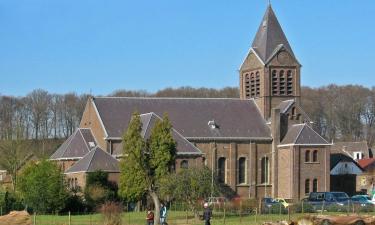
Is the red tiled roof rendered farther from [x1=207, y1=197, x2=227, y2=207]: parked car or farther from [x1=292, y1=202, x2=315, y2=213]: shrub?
[x1=292, y1=202, x2=315, y2=213]: shrub

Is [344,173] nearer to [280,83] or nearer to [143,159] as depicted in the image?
[280,83]

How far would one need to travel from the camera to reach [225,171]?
82250 millimetres

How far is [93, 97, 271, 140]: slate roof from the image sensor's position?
80875 millimetres

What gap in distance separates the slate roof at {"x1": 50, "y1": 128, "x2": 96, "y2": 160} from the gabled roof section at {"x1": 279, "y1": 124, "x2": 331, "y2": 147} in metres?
18.1

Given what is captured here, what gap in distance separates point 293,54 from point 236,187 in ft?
49.9

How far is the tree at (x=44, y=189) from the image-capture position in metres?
61.2

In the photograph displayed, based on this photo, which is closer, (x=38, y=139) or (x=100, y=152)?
(x=100, y=152)

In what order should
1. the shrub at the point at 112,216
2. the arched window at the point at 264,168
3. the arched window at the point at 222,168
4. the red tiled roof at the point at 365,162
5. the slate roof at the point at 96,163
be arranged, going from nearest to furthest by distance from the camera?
the shrub at the point at 112,216 < the slate roof at the point at 96,163 < the arched window at the point at 222,168 < the arched window at the point at 264,168 < the red tiled roof at the point at 365,162

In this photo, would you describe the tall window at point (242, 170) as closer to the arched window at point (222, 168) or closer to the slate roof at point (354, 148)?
the arched window at point (222, 168)

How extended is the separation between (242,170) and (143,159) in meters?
22.0

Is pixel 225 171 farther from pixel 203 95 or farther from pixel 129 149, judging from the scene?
pixel 203 95

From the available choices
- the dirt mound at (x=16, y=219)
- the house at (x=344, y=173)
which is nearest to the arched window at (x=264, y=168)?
Result: the house at (x=344, y=173)

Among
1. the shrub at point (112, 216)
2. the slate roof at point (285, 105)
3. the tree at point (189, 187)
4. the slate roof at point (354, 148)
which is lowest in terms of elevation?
the shrub at point (112, 216)

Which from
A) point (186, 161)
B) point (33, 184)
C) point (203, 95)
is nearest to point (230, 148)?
point (186, 161)
